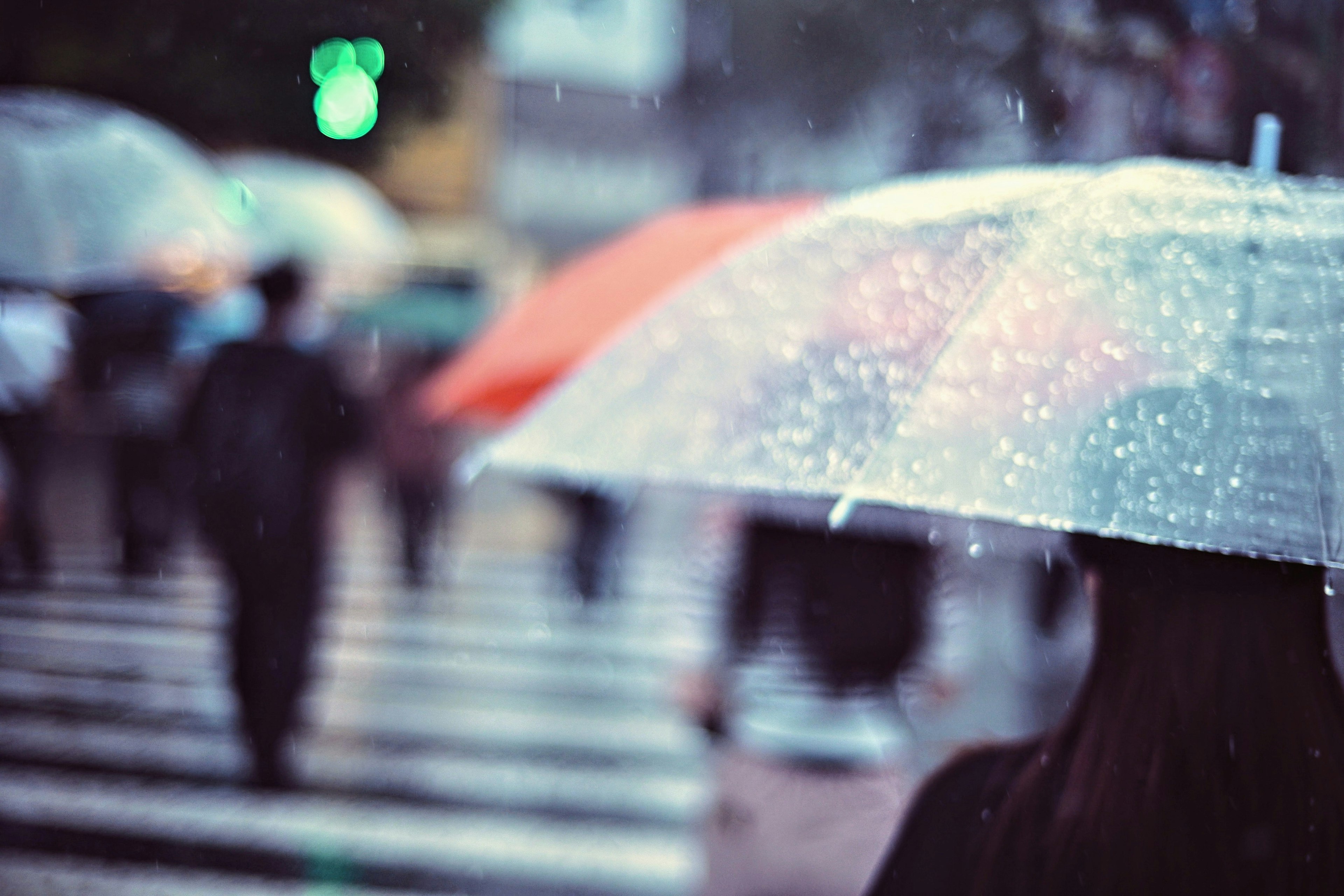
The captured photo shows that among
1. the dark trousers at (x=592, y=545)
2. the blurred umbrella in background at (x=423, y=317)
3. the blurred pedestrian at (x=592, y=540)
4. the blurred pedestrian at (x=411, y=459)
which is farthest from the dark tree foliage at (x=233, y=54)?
the dark trousers at (x=592, y=545)

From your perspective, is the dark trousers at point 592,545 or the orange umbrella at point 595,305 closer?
the orange umbrella at point 595,305

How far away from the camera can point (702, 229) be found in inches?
142

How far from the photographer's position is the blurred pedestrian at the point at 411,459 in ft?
31.6

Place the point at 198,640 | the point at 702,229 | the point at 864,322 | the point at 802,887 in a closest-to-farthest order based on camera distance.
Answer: the point at 864,322
the point at 802,887
the point at 702,229
the point at 198,640

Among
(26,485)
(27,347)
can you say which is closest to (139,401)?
(26,485)

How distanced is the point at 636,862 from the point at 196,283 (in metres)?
2.85

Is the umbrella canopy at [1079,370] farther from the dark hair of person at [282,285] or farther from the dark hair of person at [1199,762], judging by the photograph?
the dark hair of person at [282,285]

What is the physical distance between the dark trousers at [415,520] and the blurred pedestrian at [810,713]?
6.70 meters

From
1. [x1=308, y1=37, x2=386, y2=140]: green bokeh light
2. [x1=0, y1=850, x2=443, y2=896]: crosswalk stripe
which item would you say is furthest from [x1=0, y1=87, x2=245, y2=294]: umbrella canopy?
[x1=308, y1=37, x2=386, y2=140]: green bokeh light

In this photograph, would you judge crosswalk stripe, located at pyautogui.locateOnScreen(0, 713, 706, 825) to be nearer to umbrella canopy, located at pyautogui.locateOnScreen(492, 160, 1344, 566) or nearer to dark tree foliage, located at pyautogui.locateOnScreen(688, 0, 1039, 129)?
umbrella canopy, located at pyautogui.locateOnScreen(492, 160, 1344, 566)

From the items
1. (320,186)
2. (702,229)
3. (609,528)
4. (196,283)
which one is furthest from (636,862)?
(320,186)

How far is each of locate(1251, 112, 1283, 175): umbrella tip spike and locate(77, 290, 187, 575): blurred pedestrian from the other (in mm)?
7830

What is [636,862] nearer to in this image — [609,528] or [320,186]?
[609,528]

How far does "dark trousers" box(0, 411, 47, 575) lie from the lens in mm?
9547
